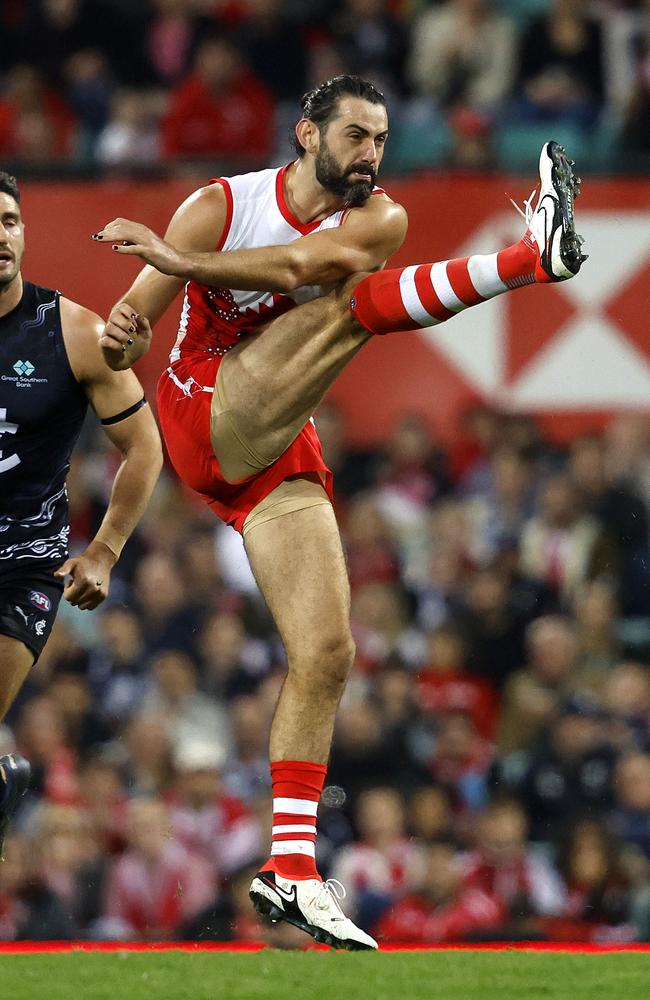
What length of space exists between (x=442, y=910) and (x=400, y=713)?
923 millimetres

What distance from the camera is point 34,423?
4598 mm

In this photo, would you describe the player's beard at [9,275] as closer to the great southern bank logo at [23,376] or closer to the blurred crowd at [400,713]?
the great southern bank logo at [23,376]

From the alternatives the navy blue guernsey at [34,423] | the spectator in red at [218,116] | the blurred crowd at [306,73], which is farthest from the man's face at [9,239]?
the spectator in red at [218,116]

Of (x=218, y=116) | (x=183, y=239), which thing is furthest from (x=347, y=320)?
(x=218, y=116)

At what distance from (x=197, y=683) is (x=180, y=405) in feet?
9.61

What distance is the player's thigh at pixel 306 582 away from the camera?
4.57 m

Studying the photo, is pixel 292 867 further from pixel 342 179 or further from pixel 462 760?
pixel 462 760

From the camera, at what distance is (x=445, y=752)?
7.43 metres

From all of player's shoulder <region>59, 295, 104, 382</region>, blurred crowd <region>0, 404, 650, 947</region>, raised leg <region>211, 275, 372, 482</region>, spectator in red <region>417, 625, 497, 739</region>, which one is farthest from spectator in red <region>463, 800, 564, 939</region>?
player's shoulder <region>59, 295, 104, 382</region>

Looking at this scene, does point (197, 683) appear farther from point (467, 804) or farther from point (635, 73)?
point (635, 73)

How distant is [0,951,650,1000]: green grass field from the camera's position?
400cm

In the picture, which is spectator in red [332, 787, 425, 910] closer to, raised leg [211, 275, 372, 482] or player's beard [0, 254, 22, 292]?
raised leg [211, 275, 372, 482]

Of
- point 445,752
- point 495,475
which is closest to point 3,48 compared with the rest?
point 495,475

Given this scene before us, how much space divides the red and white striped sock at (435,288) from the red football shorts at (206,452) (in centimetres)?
45
